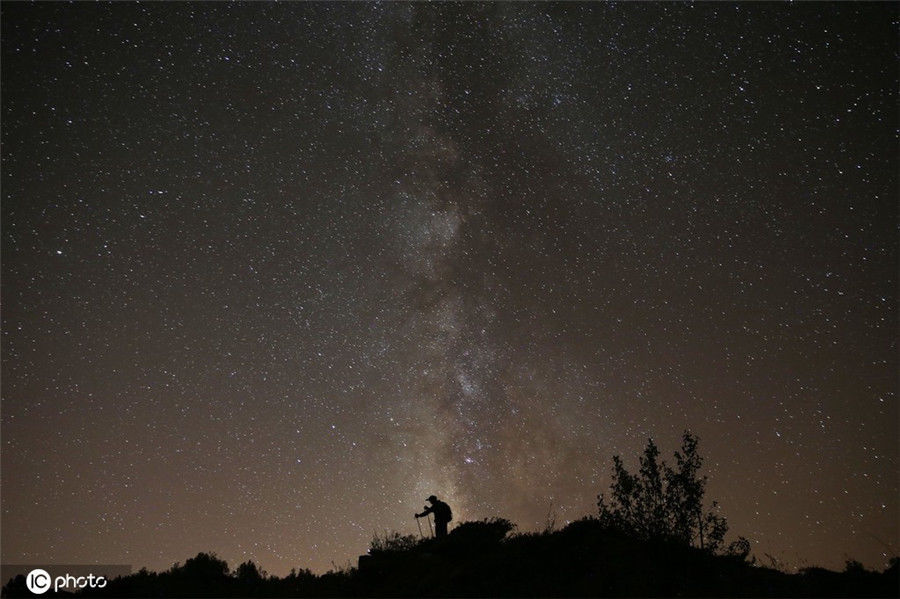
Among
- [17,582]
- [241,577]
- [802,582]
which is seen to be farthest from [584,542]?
[17,582]

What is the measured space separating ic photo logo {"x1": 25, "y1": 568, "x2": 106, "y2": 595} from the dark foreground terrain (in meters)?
0.18

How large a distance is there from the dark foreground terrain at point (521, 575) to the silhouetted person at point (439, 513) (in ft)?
2.59

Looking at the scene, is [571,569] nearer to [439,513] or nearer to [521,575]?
[521,575]

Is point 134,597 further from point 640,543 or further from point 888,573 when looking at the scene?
point 888,573

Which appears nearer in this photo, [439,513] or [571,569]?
[571,569]

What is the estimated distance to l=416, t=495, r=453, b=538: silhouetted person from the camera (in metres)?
16.3

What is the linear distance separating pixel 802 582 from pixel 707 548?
114 inches

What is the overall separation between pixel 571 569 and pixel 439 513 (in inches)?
226

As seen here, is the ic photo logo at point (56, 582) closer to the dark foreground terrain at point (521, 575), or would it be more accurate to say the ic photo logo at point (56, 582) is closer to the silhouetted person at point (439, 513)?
the dark foreground terrain at point (521, 575)

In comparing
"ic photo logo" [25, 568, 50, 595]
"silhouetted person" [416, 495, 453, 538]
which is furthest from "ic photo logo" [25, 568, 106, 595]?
"silhouetted person" [416, 495, 453, 538]

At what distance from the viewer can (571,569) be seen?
38.3 feet

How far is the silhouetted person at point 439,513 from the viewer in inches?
643

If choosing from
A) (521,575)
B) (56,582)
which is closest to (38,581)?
(56,582)

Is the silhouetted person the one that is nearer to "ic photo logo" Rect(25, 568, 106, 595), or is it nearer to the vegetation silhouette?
the vegetation silhouette
